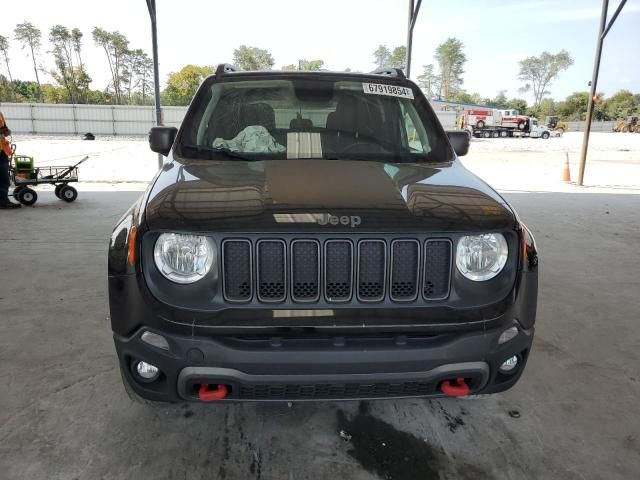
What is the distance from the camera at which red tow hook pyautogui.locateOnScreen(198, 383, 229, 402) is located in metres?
1.93

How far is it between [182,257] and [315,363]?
2.13 feet

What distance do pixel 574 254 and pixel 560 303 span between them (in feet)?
6.41

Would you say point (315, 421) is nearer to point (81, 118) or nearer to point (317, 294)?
point (317, 294)

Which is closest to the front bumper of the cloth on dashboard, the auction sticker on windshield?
the cloth on dashboard

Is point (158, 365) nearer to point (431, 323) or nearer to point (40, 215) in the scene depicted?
point (431, 323)

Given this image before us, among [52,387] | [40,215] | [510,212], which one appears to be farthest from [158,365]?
[40,215]

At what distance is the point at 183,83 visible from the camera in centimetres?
7138

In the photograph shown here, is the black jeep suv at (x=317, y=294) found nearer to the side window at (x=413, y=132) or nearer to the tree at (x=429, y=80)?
the side window at (x=413, y=132)

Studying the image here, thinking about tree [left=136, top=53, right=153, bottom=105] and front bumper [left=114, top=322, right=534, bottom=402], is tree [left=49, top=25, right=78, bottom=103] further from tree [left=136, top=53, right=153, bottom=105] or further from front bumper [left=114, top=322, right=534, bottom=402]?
A: front bumper [left=114, top=322, right=534, bottom=402]

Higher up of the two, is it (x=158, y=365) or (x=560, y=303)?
(x=158, y=365)

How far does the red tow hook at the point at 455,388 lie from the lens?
1997mm

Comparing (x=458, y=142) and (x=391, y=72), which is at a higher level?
(x=391, y=72)

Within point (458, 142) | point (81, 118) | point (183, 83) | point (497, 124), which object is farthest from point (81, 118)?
point (458, 142)

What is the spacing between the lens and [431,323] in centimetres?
194
